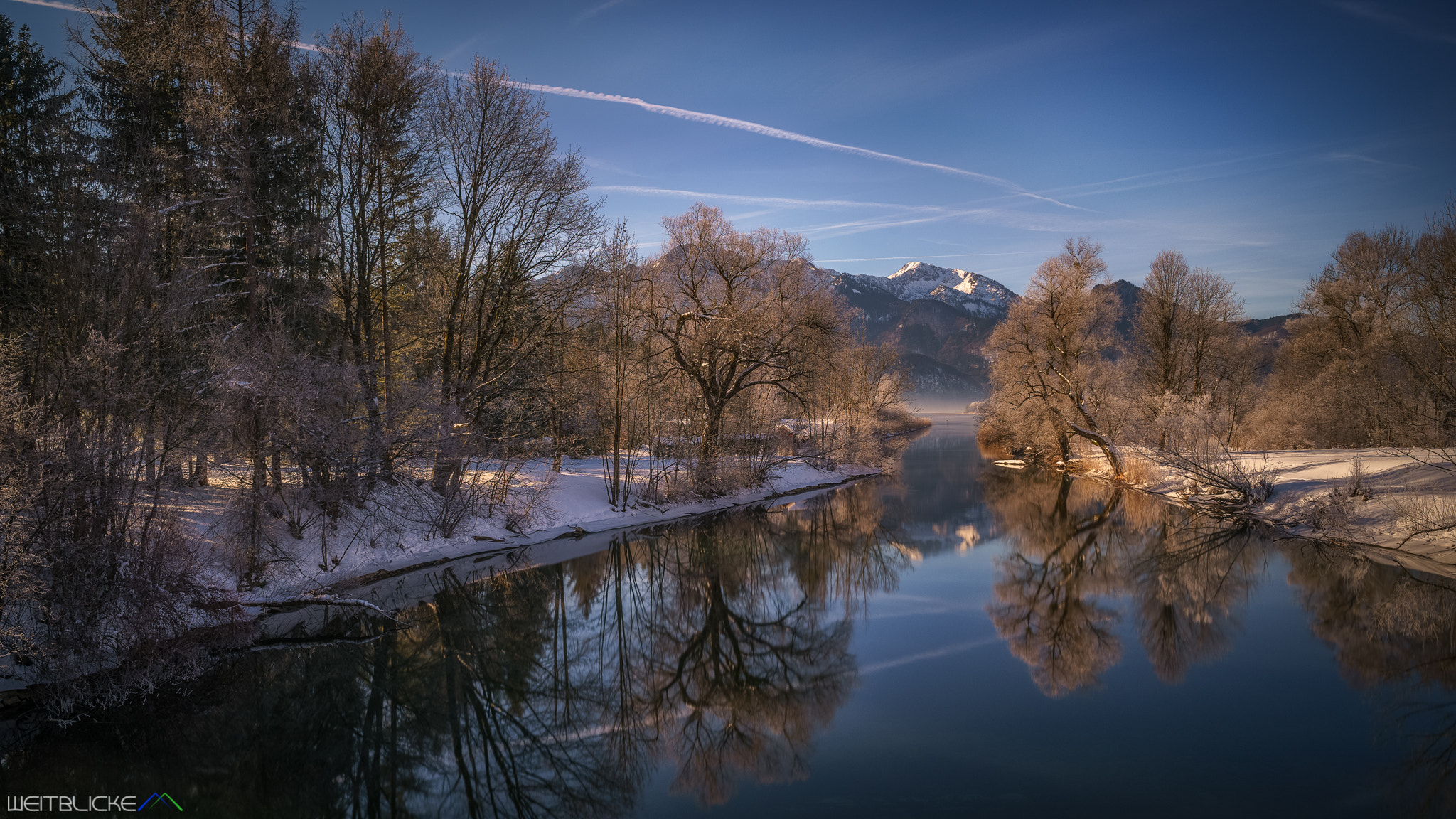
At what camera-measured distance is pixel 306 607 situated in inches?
488

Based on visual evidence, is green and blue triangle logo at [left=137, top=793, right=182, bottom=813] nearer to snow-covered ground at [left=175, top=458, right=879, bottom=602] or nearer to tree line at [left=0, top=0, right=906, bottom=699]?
tree line at [left=0, top=0, right=906, bottom=699]

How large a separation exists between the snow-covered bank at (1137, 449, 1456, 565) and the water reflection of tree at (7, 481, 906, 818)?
41.1 feet

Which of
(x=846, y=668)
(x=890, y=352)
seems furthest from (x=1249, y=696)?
(x=890, y=352)

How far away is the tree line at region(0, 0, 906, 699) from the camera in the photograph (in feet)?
28.9

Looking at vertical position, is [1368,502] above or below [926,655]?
above

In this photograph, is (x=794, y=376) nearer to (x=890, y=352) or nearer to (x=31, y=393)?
A: (x=31, y=393)

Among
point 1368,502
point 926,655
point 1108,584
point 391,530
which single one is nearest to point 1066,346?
point 1368,502

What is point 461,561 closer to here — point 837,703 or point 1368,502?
point 837,703

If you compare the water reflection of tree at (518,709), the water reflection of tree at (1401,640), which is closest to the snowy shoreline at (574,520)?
the water reflection of tree at (518,709)

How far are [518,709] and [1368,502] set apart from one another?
2123 cm

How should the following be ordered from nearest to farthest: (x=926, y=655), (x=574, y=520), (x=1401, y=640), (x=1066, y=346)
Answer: (x=1401, y=640) < (x=926, y=655) < (x=574, y=520) < (x=1066, y=346)

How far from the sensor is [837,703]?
9.28 meters

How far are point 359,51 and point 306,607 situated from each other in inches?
517

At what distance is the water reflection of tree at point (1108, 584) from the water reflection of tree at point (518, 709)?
3.11m
